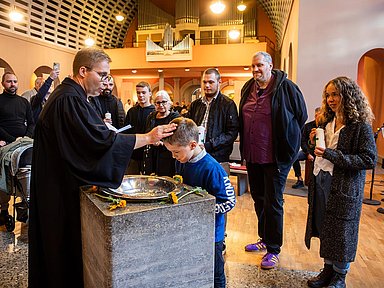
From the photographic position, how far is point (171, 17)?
1527 centimetres

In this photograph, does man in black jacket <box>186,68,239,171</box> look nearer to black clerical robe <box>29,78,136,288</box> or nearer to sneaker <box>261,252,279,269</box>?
sneaker <box>261,252,279,269</box>

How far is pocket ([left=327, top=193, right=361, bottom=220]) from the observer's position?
6.63ft

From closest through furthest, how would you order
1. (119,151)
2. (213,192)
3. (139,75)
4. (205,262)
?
(205,262)
(119,151)
(213,192)
(139,75)

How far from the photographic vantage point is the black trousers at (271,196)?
2.48 metres

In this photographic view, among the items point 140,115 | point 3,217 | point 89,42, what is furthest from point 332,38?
point 89,42

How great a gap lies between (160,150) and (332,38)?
4.87 meters

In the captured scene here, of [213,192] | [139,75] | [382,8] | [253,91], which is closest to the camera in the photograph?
[213,192]

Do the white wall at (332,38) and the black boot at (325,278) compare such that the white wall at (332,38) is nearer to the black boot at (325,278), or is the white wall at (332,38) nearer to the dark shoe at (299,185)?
the dark shoe at (299,185)

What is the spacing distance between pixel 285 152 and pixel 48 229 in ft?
5.29

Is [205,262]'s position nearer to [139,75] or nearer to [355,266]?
[355,266]

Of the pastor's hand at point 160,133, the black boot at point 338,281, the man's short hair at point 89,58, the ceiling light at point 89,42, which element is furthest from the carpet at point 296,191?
the ceiling light at point 89,42

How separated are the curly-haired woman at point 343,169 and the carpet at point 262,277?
1.05 ft

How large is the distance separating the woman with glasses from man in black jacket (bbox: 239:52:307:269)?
66 cm

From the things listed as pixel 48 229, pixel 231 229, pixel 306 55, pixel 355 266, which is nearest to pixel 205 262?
pixel 48 229
